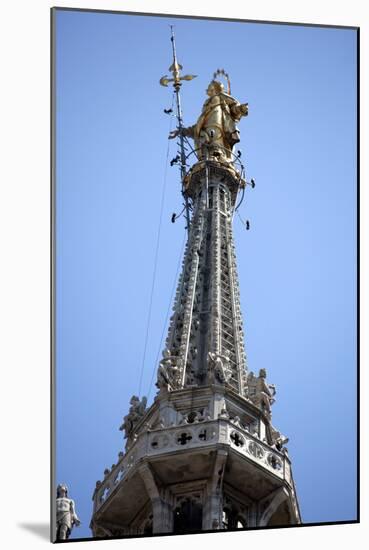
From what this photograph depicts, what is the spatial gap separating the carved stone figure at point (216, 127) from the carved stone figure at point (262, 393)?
9452 mm

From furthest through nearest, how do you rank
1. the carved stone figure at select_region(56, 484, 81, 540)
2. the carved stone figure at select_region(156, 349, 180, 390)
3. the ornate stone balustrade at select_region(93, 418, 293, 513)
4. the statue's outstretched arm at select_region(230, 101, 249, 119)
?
the statue's outstretched arm at select_region(230, 101, 249, 119) → the carved stone figure at select_region(156, 349, 180, 390) → the ornate stone balustrade at select_region(93, 418, 293, 513) → the carved stone figure at select_region(56, 484, 81, 540)

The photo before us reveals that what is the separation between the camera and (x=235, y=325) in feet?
170

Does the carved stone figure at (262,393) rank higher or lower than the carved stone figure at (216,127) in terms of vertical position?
lower

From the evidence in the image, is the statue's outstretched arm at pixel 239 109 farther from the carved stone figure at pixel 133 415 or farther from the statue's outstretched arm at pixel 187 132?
the carved stone figure at pixel 133 415

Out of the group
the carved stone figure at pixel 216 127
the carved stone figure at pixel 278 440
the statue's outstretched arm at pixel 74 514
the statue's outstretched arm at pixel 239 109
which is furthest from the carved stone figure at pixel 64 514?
the carved stone figure at pixel 216 127

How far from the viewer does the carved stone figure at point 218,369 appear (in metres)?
47.0

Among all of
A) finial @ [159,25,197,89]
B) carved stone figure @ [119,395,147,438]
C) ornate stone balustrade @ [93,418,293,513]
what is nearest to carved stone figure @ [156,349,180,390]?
carved stone figure @ [119,395,147,438]

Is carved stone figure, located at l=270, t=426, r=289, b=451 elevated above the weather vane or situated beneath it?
situated beneath

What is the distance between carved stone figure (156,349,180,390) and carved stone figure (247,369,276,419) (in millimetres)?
1945

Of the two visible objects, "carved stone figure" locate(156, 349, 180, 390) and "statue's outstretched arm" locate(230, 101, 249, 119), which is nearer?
"carved stone figure" locate(156, 349, 180, 390)

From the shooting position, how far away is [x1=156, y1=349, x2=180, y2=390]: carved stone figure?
47.4 metres

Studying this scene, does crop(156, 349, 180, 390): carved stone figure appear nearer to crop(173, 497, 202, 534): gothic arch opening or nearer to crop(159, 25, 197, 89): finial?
crop(173, 497, 202, 534): gothic arch opening

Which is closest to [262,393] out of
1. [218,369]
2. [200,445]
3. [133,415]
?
[218,369]

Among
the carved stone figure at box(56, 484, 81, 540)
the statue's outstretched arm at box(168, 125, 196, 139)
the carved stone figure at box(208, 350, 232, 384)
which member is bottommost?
the carved stone figure at box(56, 484, 81, 540)
